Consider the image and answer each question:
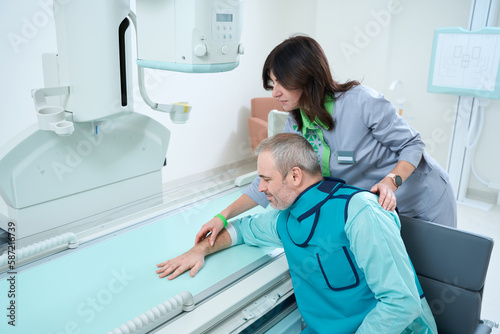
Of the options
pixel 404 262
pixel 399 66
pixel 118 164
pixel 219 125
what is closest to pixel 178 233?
pixel 118 164

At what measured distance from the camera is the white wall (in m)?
3.87

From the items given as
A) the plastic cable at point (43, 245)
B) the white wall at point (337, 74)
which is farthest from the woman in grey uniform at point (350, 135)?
the white wall at point (337, 74)

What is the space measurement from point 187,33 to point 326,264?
0.80 metres

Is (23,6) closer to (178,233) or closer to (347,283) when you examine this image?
(178,233)

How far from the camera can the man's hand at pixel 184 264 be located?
1402 mm

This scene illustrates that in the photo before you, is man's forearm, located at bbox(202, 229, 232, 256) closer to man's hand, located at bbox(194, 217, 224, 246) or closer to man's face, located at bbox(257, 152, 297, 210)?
man's hand, located at bbox(194, 217, 224, 246)

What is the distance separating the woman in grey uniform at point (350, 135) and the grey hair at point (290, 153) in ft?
0.68

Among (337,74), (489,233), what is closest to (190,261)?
(489,233)

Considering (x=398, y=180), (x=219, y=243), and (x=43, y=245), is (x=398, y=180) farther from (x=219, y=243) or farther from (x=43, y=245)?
(x=43, y=245)

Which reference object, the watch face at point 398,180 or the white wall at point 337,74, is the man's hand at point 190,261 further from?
the white wall at point 337,74

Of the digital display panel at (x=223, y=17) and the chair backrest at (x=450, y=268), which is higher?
the digital display panel at (x=223, y=17)

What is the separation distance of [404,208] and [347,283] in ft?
1.83

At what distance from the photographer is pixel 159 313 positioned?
1.14 meters

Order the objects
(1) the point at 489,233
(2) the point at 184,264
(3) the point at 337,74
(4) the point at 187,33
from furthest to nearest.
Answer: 1. (3) the point at 337,74
2. (1) the point at 489,233
3. (2) the point at 184,264
4. (4) the point at 187,33
